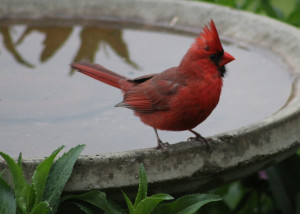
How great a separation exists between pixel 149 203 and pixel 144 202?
25 millimetres

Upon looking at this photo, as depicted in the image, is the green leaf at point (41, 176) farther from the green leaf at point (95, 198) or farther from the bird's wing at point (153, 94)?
the bird's wing at point (153, 94)

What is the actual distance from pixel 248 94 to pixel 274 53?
423 mm

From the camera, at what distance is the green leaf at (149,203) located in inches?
96.8

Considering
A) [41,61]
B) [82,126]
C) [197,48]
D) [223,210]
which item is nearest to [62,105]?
[82,126]

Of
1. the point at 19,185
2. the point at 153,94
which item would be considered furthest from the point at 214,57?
the point at 19,185

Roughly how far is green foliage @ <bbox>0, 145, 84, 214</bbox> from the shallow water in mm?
494

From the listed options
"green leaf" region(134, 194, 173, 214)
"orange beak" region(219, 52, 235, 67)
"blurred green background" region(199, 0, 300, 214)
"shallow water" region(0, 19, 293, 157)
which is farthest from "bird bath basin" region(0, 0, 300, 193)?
"blurred green background" region(199, 0, 300, 214)

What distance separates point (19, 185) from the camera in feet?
8.07

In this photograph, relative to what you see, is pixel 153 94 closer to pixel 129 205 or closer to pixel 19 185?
pixel 129 205

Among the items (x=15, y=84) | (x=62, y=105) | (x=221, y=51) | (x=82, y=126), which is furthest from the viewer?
(x=15, y=84)

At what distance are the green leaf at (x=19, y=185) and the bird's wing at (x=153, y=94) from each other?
0.82 m

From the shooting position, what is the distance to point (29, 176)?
2.51 m

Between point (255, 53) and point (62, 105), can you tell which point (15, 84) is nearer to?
point (62, 105)

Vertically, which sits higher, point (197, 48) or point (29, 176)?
point (197, 48)
